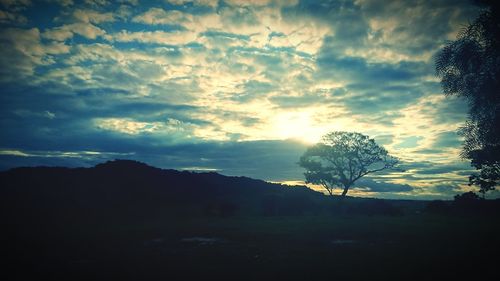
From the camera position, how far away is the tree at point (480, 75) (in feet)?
69.4

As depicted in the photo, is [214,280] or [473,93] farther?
[473,93]

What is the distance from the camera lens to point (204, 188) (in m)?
118

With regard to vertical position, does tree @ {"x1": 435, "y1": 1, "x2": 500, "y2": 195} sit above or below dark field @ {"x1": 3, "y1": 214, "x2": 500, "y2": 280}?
above

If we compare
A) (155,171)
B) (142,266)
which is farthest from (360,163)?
(155,171)

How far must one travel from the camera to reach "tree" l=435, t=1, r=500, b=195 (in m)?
21.2

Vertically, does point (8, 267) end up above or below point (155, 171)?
below

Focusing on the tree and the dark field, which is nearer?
the dark field

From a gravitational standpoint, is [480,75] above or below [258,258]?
above

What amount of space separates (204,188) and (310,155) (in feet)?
214

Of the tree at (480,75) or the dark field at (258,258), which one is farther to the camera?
the tree at (480,75)

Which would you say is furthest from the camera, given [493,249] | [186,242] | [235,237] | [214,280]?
[235,237]

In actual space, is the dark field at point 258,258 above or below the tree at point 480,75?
below

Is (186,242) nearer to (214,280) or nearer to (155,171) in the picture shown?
(214,280)

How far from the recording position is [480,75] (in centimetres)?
2244
